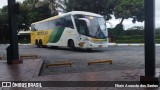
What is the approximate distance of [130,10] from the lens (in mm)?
41031

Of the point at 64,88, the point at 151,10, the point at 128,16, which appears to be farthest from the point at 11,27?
the point at 128,16

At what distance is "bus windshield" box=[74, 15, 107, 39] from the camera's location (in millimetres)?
22562

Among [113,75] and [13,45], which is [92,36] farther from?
[113,75]

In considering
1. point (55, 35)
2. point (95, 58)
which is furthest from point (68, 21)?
point (95, 58)

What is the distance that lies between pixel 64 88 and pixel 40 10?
43.8 m

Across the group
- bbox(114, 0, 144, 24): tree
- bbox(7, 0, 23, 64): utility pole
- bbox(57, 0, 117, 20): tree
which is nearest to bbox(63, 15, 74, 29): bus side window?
bbox(7, 0, 23, 64): utility pole

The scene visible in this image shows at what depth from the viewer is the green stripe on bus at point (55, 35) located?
2630 centimetres

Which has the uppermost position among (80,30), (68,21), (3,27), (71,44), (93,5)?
(93,5)

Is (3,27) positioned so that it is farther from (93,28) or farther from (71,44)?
(93,28)

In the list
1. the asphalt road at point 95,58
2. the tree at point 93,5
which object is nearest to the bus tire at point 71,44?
the asphalt road at point 95,58

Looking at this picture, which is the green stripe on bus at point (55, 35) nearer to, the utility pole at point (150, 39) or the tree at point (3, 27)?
the utility pole at point (150, 39)

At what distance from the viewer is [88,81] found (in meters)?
8.90

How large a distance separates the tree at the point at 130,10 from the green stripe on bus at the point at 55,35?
606 inches

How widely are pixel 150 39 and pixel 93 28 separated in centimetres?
1475
